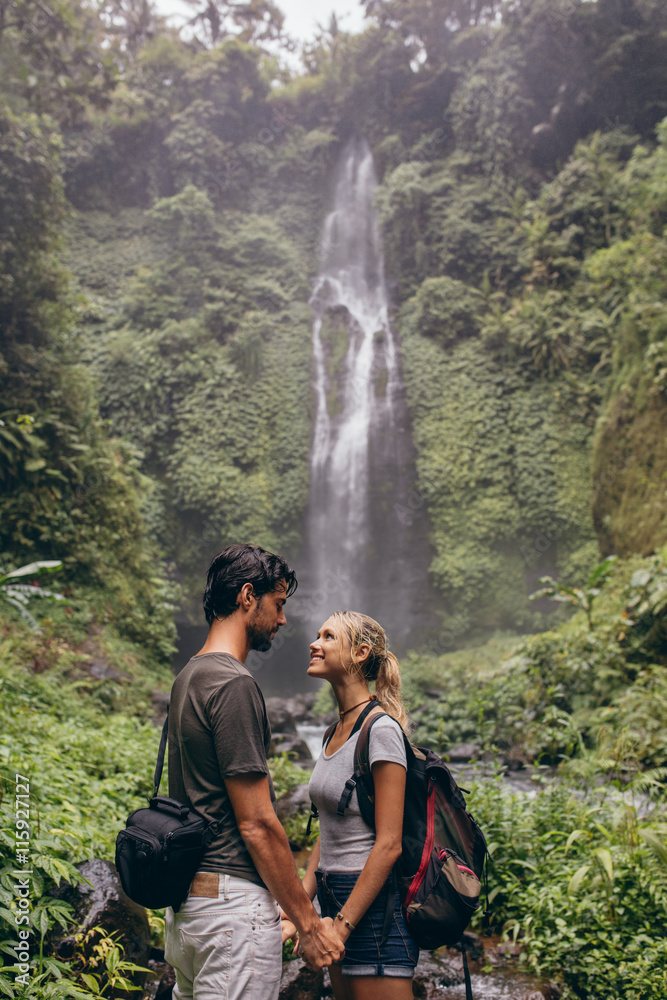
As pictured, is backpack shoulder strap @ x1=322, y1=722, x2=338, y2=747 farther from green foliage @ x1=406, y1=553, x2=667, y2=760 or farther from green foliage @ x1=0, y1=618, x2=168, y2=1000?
green foliage @ x1=406, y1=553, x2=667, y2=760

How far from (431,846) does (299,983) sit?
215 centimetres

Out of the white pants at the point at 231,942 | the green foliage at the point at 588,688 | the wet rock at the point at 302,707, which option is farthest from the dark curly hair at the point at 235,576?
the wet rock at the point at 302,707

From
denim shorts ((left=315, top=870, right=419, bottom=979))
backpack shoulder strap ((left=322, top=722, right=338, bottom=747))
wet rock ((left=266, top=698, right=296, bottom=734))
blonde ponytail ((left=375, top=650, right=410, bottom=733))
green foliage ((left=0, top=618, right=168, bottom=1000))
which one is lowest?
wet rock ((left=266, top=698, right=296, bottom=734))

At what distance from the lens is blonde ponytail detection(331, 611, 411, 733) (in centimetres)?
212

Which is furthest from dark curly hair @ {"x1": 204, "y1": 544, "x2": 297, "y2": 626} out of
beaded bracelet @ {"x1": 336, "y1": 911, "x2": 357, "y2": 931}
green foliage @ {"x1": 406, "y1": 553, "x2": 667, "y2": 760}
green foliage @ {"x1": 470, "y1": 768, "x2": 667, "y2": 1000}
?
green foliage @ {"x1": 406, "y1": 553, "x2": 667, "y2": 760}

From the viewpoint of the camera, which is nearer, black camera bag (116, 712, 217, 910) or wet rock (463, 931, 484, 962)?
black camera bag (116, 712, 217, 910)

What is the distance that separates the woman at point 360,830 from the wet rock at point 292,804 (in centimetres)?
369

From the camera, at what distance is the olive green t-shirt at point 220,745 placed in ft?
5.49

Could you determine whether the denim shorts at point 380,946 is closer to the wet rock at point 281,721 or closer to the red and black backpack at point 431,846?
the red and black backpack at point 431,846

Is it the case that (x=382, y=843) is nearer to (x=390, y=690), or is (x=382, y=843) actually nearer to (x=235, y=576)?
(x=390, y=690)

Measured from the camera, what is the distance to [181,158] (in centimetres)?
2027

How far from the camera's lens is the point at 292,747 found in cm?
830

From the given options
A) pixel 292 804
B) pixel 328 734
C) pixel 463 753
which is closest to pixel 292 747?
pixel 463 753

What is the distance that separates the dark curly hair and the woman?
1.03 ft
